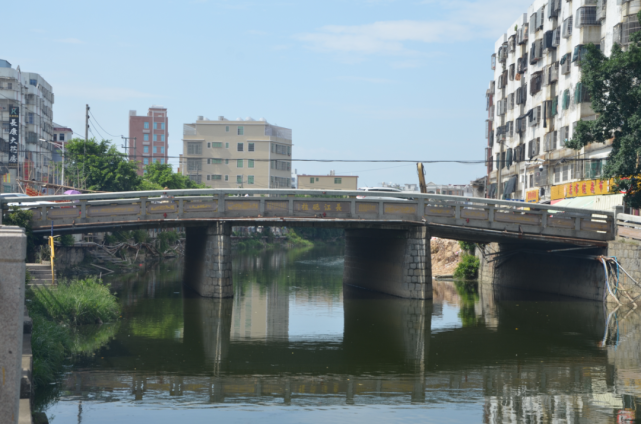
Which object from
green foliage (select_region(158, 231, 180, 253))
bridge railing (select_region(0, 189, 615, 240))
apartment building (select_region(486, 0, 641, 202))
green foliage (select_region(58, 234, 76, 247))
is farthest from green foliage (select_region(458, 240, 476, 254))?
green foliage (select_region(158, 231, 180, 253))

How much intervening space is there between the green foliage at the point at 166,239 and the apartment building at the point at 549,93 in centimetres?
2887

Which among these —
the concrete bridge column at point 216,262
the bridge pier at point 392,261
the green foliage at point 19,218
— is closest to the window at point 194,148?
the bridge pier at point 392,261

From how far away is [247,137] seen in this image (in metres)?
121

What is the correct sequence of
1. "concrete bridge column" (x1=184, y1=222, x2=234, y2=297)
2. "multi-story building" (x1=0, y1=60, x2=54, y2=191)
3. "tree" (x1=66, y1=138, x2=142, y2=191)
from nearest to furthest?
"concrete bridge column" (x1=184, y1=222, x2=234, y2=297) → "tree" (x1=66, y1=138, x2=142, y2=191) → "multi-story building" (x1=0, y1=60, x2=54, y2=191)

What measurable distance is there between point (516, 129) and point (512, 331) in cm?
3610

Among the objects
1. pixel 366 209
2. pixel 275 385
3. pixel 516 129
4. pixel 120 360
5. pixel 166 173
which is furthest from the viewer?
pixel 166 173

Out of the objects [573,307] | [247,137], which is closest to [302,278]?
[573,307]

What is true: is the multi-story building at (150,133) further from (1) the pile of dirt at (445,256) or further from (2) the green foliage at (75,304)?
(2) the green foliage at (75,304)

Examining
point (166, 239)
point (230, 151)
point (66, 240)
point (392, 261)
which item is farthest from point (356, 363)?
point (230, 151)

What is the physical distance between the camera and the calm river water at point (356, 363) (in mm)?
15523

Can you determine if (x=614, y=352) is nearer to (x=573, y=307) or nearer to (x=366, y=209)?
(x=573, y=307)

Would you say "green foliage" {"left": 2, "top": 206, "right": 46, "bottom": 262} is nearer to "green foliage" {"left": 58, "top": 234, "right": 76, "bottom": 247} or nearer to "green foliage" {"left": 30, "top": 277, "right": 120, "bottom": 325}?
"green foliage" {"left": 30, "top": 277, "right": 120, "bottom": 325}

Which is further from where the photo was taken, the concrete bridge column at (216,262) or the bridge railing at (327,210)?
the concrete bridge column at (216,262)

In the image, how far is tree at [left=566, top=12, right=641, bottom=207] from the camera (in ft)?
101
